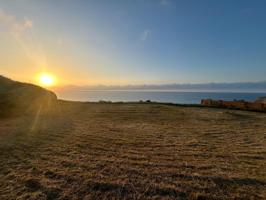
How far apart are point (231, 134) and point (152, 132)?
2586 mm

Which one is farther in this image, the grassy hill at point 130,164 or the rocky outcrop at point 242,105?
the rocky outcrop at point 242,105

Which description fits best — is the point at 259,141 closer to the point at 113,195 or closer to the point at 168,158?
the point at 168,158

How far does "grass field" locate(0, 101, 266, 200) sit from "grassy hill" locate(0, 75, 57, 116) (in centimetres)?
448

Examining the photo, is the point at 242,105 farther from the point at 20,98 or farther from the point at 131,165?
the point at 20,98

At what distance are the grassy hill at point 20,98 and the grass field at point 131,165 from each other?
4.48m

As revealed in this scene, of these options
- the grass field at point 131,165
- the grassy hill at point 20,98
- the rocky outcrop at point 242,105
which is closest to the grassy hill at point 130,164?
the grass field at point 131,165

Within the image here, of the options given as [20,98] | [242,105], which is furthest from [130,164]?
[242,105]

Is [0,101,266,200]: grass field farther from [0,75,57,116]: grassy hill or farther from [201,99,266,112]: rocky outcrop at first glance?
[201,99,266,112]: rocky outcrop

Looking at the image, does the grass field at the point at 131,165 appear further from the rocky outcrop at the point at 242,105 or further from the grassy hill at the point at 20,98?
the rocky outcrop at the point at 242,105

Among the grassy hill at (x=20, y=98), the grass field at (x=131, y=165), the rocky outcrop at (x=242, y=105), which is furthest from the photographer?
the rocky outcrop at (x=242, y=105)

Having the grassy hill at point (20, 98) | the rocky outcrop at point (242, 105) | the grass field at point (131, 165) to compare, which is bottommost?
the grass field at point (131, 165)

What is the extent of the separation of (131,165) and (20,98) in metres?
10.2

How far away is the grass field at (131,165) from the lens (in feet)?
9.52

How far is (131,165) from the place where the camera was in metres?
3.83
